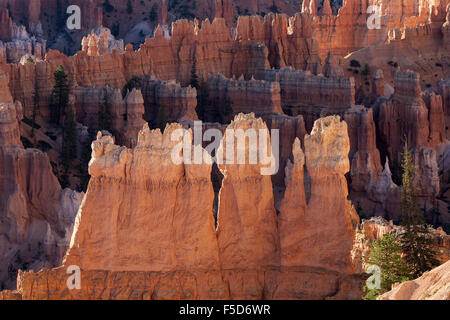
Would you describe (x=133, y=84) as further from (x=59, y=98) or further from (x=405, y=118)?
Answer: (x=405, y=118)

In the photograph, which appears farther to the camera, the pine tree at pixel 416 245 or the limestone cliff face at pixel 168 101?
the limestone cliff face at pixel 168 101

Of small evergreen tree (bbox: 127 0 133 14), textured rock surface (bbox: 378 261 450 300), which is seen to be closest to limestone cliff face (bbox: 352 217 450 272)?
textured rock surface (bbox: 378 261 450 300)

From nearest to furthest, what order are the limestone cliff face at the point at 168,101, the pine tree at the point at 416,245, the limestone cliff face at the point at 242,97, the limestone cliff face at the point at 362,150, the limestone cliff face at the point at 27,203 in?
the pine tree at the point at 416,245
the limestone cliff face at the point at 27,203
the limestone cliff face at the point at 362,150
the limestone cliff face at the point at 168,101
the limestone cliff face at the point at 242,97

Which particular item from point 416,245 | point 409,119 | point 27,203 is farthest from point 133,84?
point 416,245

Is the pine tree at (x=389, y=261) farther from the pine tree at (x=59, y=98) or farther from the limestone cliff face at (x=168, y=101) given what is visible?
the limestone cliff face at (x=168, y=101)

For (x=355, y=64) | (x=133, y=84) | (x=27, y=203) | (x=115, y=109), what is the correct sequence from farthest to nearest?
(x=355, y=64), (x=133, y=84), (x=115, y=109), (x=27, y=203)

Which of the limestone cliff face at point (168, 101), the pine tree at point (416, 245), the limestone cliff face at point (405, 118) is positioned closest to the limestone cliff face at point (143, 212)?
the pine tree at point (416, 245)

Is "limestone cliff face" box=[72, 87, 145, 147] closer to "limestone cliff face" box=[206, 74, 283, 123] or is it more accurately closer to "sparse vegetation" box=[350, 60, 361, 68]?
"limestone cliff face" box=[206, 74, 283, 123]
